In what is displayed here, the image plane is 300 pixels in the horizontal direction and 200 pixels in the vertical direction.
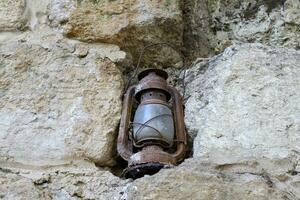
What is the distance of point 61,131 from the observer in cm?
118

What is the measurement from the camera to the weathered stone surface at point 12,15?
4.45 feet

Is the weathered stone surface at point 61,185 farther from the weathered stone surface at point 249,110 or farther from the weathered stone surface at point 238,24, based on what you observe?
the weathered stone surface at point 238,24

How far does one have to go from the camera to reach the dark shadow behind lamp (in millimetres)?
1115

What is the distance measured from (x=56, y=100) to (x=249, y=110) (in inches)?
14.6

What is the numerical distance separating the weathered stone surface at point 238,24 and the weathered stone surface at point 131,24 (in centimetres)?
7

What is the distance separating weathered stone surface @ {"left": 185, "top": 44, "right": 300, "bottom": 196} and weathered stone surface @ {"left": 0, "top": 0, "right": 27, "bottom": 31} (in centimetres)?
39

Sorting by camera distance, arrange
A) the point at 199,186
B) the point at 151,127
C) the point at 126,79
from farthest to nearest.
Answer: the point at 126,79 < the point at 151,127 < the point at 199,186

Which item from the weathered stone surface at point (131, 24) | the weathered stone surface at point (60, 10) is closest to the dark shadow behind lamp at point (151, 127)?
the weathered stone surface at point (131, 24)

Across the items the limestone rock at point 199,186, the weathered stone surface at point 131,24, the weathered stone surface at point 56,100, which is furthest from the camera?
the weathered stone surface at point 131,24

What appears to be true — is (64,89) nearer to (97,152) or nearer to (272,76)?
(97,152)

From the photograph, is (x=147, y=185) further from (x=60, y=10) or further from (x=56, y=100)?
(x=60, y=10)

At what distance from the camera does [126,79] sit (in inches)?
52.2

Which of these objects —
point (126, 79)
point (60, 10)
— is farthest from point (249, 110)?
point (60, 10)

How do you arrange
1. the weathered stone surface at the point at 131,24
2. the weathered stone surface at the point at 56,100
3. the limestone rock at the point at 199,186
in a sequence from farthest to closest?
the weathered stone surface at the point at 131,24
the weathered stone surface at the point at 56,100
the limestone rock at the point at 199,186
